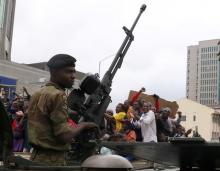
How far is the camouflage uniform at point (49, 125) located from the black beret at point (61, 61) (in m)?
0.13

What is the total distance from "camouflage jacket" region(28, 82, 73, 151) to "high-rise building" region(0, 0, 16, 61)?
93.7 ft

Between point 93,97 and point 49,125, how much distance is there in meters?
3.17

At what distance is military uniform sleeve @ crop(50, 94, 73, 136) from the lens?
2.86m

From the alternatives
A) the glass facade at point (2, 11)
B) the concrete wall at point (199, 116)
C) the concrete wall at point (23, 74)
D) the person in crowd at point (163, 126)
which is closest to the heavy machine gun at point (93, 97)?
the person in crowd at point (163, 126)

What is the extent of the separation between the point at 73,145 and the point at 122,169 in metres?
1.16

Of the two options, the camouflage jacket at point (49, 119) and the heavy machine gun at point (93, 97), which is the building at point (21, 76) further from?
the camouflage jacket at point (49, 119)

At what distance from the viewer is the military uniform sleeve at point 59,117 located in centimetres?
286

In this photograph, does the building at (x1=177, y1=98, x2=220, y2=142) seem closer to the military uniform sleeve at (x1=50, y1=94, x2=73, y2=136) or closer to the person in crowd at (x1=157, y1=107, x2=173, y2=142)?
the person in crowd at (x1=157, y1=107, x2=173, y2=142)

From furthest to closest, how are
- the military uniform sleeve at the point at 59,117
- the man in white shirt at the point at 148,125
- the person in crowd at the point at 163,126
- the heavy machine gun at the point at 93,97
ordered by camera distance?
the person in crowd at the point at 163,126 → the man in white shirt at the point at 148,125 → the heavy machine gun at the point at 93,97 → the military uniform sleeve at the point at 59,117

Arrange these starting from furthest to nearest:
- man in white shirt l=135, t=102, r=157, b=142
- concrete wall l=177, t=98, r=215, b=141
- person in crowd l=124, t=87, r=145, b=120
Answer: concrete wall l=177, t=98, r=215, b=141, person in crowd l=124, t=87, r=145, b=120, man in white shirt l=135, t=102, r=157, b=142

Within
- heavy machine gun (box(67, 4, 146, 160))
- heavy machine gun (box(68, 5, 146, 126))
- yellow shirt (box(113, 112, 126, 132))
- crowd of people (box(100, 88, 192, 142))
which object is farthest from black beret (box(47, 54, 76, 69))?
yellow shirt (box(113, 112, 126, 132))

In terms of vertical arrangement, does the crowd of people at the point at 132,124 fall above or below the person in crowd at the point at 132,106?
below

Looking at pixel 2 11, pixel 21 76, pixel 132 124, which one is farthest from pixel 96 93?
pixel 2 11

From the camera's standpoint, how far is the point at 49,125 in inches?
116
